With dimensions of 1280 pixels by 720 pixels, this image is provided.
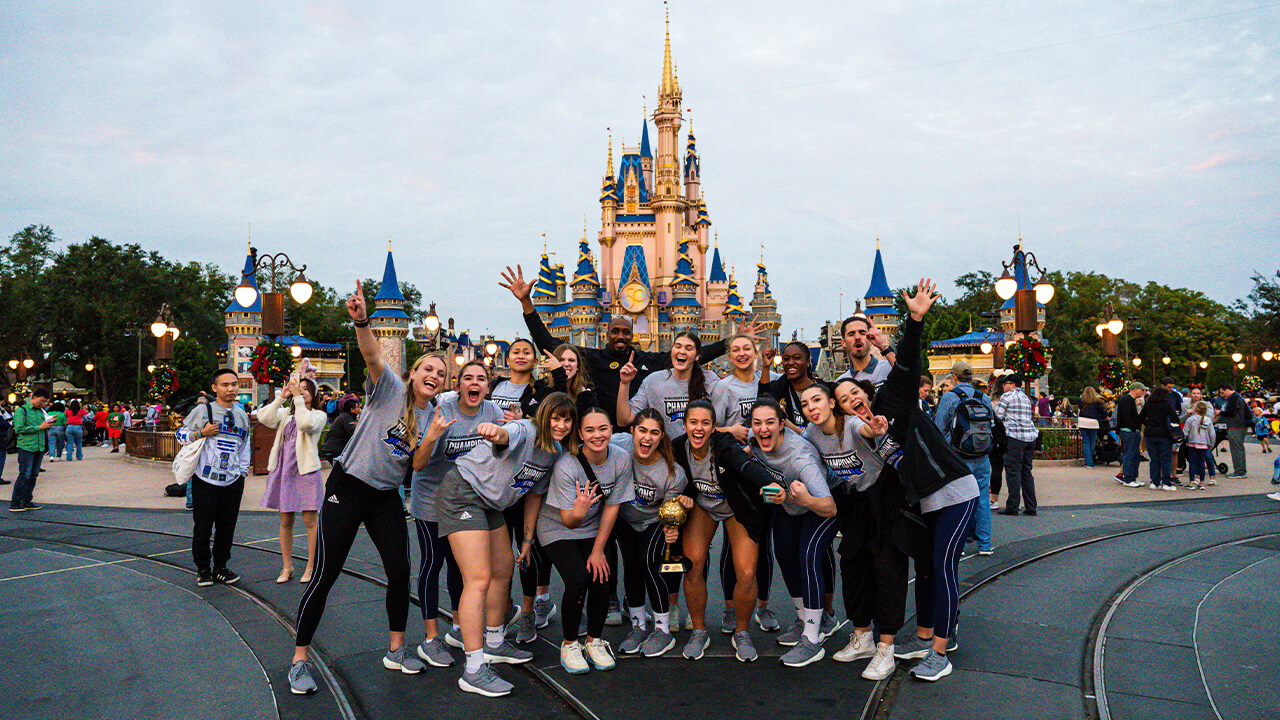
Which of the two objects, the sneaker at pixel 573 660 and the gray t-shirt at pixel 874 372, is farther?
the gray t-shirt at pixel 874 372

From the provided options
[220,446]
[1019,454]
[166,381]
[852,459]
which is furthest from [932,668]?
[166,381]

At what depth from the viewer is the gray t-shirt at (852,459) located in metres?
4.47

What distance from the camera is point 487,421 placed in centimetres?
462

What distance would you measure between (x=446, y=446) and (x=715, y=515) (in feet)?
5.43

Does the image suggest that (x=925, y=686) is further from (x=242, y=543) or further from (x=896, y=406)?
(x=242, y=543)

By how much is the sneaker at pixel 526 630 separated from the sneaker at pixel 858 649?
73.5 inches

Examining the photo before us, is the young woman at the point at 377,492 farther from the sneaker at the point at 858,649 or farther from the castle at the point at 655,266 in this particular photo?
the castle at the point at 655,266

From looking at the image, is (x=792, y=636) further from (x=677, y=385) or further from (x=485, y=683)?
(x=485, y=683)

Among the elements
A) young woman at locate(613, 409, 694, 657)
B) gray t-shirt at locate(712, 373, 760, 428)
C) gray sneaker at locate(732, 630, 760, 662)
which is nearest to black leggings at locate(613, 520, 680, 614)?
young woman at locate(613, 409, 694, 657)

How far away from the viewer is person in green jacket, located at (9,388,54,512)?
1062cm

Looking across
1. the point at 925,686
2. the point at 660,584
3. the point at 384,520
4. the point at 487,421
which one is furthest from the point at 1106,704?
the point at 384,520

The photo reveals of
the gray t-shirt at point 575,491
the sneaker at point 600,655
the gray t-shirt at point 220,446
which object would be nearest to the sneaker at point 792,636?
the sneaker at point 600,655

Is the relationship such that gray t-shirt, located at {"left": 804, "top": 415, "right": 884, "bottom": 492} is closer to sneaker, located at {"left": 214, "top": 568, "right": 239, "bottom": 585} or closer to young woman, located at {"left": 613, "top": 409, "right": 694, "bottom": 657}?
young woman, located at {"left": 613, "top": 409, "right": 694, "bottom": 657}

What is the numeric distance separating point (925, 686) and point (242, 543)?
6926 mm
